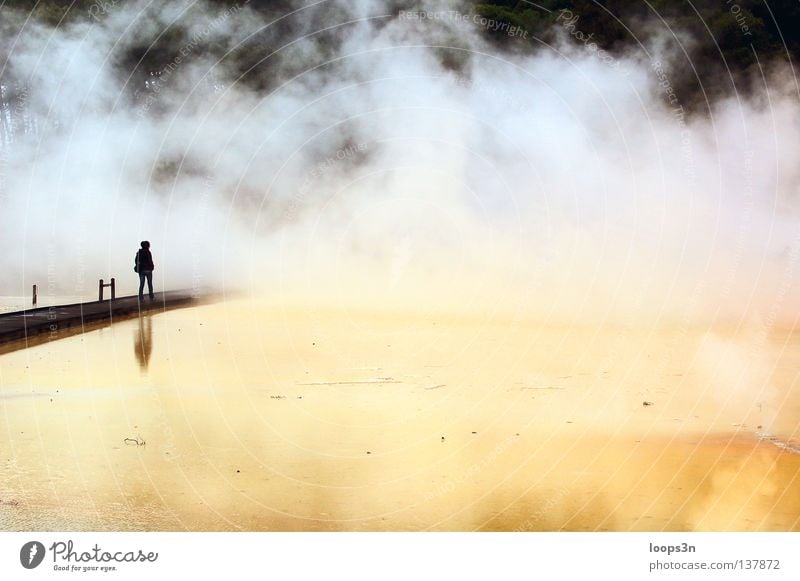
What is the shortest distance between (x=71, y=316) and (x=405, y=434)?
42.1 feet

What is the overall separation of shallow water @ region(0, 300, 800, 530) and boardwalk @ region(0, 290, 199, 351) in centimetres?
173

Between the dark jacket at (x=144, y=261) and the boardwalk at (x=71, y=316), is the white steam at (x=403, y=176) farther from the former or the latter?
the dark jacket at (x=144, y=261)

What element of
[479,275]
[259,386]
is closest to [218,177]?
[479,275]

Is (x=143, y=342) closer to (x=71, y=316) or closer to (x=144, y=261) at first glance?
(x=71, y=316)

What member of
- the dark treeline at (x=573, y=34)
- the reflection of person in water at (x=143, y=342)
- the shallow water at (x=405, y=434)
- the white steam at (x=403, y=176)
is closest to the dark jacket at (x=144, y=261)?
the reflection of person in water at (x=143, y=342)

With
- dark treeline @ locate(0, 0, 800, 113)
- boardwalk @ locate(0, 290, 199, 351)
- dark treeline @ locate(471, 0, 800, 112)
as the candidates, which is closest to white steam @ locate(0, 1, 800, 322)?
dark treeline @ locate(0, 0, 800, 113)

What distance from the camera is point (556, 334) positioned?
59.3 ft

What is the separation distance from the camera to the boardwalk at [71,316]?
18.5 m

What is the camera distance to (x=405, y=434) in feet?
33.3

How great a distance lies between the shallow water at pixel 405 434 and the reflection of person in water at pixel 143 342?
4.5 inches

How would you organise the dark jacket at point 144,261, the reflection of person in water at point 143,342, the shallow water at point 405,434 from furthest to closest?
1. the dark jacket at point 144,261
2. the reflection of person in water at point 143,342
3. the shallow water at point 405,434

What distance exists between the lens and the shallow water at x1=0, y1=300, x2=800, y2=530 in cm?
763

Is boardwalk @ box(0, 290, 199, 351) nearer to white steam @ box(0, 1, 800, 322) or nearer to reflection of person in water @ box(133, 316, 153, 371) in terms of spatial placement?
reflection of person in water @ box(133, 316, 153, 371)

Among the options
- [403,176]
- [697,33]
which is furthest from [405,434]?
[403,176]
